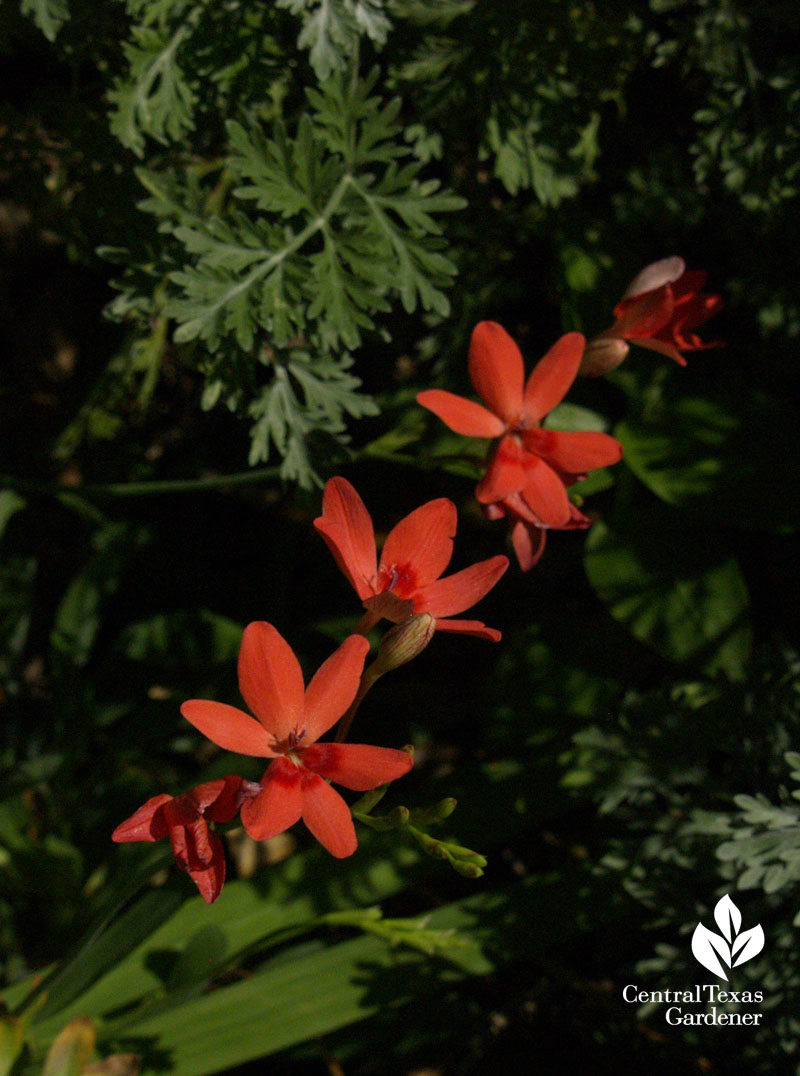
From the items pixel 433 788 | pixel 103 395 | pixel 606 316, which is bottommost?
pixel 433 788

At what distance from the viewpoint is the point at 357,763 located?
3.17 feet

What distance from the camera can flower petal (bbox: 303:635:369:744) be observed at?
98 centimetres

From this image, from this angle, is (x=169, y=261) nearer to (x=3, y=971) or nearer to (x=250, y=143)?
(x=250, y=143)

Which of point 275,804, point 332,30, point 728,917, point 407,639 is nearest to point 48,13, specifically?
point 332,30

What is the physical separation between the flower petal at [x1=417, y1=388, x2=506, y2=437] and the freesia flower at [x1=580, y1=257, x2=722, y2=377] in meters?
0.23

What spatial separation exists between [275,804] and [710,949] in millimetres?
1021

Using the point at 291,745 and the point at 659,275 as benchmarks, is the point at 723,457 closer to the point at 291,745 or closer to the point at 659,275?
the point at 659,275

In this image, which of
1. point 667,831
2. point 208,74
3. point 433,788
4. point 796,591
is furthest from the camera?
point 796,591

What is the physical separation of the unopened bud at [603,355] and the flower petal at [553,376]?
131 millimetres

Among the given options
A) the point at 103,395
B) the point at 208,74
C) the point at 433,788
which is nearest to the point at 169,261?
the point at 208,74

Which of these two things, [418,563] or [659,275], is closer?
[418,563]

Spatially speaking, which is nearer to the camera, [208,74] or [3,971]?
[208,74]

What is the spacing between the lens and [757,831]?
150 centimetres

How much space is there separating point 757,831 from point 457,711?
0.76 metres
